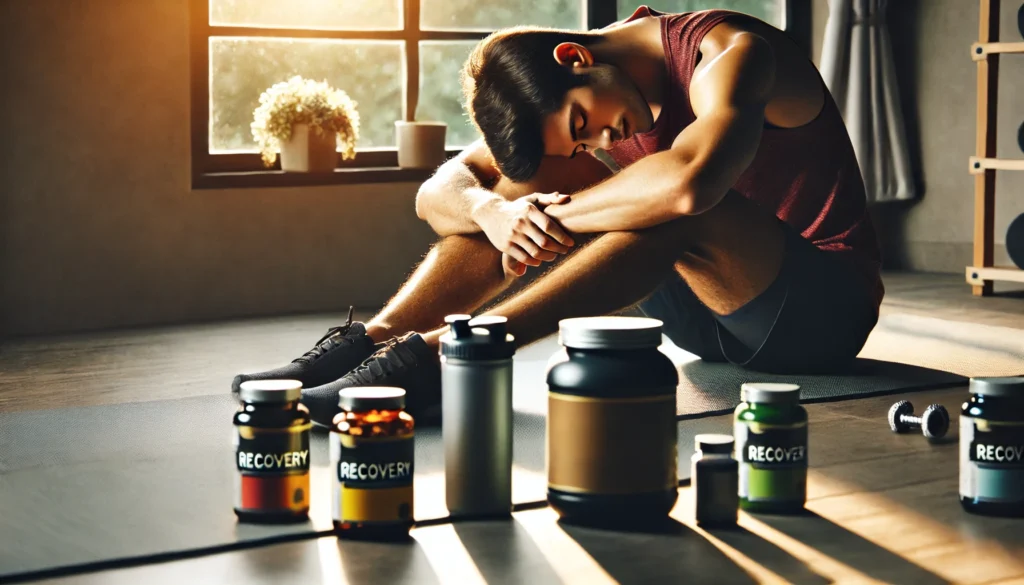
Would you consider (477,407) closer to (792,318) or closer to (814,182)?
(792,318)

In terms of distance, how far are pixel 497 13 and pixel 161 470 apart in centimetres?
284

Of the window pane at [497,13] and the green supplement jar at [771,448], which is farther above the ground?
the window pane at [497,13]

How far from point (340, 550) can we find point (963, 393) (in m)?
1.34

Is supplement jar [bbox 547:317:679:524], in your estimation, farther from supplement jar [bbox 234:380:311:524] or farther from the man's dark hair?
the man's dark hair

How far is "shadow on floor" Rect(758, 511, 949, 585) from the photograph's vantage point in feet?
4.23

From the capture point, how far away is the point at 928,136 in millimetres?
4816

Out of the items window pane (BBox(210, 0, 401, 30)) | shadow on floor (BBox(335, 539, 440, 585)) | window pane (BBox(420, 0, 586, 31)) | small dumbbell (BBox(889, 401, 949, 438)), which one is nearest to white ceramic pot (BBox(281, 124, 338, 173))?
window pane (BBox(210, 0, 401, 30))

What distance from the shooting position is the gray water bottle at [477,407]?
1.45 metres

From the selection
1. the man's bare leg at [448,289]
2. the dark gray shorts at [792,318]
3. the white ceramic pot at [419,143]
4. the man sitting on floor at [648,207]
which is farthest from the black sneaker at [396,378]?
the white ceramic pot at [419,143]

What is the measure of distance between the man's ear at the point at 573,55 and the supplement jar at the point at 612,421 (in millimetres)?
786

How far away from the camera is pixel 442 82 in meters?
4.26

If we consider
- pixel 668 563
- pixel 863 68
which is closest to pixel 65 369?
pixel 668 563

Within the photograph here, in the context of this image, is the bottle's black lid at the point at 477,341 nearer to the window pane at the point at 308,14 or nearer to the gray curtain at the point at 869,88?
the window pane at the point at 308,14

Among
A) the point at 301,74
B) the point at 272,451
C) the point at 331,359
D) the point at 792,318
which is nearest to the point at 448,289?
the point at 331,359
